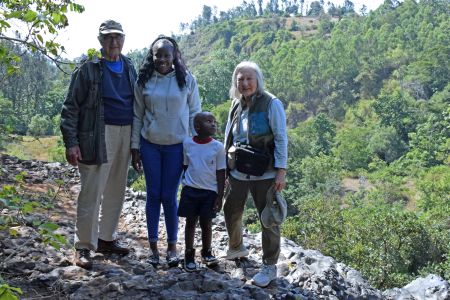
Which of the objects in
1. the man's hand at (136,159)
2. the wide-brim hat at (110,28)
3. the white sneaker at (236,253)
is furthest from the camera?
the white sneaker at (236,253)

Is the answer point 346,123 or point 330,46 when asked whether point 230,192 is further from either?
point 330,46

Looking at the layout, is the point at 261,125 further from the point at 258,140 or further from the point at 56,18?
the point at 56,18

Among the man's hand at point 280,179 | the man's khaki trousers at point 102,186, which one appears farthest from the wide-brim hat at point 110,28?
the man's hand at point 280,179

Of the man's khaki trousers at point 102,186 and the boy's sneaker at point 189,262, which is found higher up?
the man's khaki trousers at point 102,186

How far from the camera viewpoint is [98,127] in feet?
11.5

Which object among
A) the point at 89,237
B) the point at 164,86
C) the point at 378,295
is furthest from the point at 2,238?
the point at 378,295

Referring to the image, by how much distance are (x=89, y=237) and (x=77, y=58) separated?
1318mm

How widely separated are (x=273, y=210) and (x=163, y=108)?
105 centimetres

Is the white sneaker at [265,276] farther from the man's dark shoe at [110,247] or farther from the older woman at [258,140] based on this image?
the man's dark shoe at [110,247]

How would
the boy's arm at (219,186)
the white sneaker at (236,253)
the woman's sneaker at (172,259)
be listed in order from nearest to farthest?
the boy's arm at (219,186) < the woman's sneaker at (172,259) < the white sneaker at (236,253)

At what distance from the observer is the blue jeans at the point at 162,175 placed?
3641 millimetres

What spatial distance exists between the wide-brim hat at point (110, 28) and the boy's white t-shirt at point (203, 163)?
2.93 feet

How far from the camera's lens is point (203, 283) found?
143 inches

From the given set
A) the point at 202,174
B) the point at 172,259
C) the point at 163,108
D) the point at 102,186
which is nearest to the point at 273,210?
the point at 202,174
